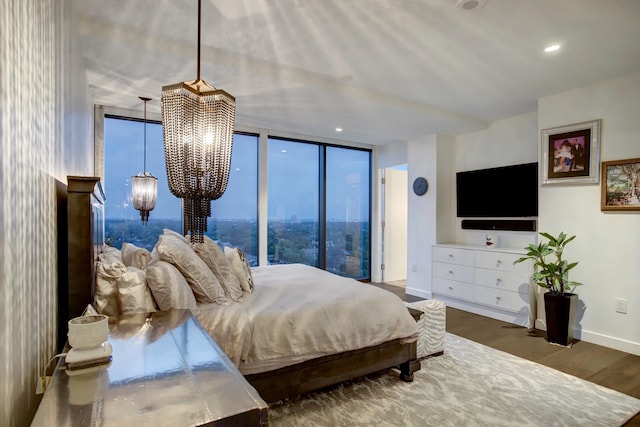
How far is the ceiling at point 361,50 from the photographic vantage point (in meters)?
2.22

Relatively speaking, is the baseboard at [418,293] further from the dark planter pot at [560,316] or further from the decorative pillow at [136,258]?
the decorative pillow at [136,258]

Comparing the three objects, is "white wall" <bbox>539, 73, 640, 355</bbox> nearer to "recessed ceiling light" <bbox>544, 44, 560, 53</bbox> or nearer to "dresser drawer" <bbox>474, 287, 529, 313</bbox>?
"dresser drawer" <bbox>474, 287, 529, 313</bbox>

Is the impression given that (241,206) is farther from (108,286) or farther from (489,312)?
(489,312)

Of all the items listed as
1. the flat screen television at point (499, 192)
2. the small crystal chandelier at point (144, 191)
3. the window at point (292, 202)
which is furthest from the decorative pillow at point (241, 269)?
the flat screen television at point (499, 192)

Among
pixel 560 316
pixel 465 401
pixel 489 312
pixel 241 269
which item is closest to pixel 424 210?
pixel 489 312

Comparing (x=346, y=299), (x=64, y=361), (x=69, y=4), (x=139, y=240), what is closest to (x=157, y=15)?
(x=69, y=4)

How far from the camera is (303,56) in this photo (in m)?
2.88

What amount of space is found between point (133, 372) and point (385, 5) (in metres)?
2.37

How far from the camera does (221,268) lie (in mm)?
2549

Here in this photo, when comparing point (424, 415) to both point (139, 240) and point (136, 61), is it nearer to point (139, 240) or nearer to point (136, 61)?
point (136, 61)

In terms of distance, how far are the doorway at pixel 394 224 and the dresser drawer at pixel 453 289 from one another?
49.7 inches

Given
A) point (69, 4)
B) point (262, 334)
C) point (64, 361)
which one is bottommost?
point (262, 334)

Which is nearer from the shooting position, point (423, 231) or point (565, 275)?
point (565, 275)

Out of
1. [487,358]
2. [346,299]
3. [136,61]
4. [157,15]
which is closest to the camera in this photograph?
[157,15]
